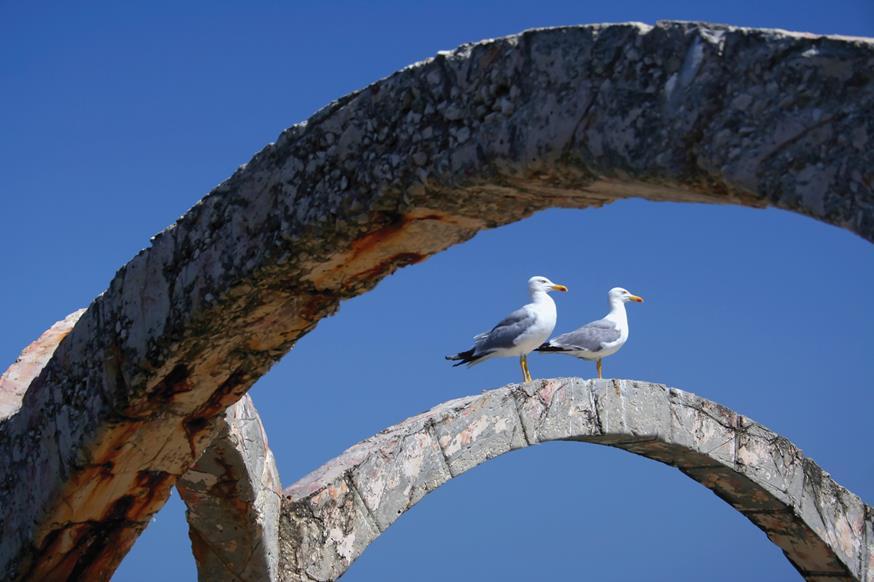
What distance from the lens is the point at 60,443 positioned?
4371 millimetres

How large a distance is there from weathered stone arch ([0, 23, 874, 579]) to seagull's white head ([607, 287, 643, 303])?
4.08 metres

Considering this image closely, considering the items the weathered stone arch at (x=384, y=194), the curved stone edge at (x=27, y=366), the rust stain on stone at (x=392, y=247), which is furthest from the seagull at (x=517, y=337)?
the rust stain on stone at (x=392, y=247)

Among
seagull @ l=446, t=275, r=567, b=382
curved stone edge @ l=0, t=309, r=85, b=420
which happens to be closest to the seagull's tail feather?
seagull @ l=446, t=275, r=567, b=382

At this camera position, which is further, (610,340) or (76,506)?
(610,340)

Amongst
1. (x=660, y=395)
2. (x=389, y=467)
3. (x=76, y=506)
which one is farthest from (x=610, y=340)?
(x=76, y=506)

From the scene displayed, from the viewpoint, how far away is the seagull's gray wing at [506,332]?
712 cm

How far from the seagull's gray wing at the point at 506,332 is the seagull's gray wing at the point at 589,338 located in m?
0.34

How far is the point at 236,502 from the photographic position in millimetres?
5781

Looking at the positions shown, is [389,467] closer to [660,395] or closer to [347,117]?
[660,395]

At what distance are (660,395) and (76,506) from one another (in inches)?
136

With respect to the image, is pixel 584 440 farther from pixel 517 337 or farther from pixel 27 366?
pixel 27 366

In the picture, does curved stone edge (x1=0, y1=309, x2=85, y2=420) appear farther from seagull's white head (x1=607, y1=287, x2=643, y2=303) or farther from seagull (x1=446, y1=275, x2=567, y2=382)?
seagull's white head (x1=607, y1=287, x2=643, y2=303)

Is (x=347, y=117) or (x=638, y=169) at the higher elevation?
(x=347, y=117)

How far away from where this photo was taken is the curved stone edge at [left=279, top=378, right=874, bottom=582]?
6102mm
